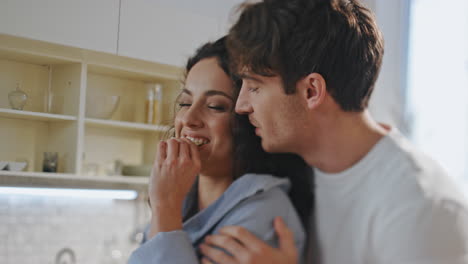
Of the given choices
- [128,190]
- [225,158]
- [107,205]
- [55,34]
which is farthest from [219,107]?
[107,205]

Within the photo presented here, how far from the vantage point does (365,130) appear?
1.15m

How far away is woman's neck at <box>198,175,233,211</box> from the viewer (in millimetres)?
1382

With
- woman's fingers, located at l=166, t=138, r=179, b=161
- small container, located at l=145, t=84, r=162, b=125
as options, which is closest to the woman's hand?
woman's fingers, located at l=166, t=138, r=179, b=161

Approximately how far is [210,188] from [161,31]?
1.82 meters

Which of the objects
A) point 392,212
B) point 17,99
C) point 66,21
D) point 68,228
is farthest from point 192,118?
point 68,228

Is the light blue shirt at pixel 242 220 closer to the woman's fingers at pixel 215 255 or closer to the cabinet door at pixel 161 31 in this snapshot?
the woman's fingers at pixel 215 255

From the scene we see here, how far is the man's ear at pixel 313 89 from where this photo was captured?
1.14 meters

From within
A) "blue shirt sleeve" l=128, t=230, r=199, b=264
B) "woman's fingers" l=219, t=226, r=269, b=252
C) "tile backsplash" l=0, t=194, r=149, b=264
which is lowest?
"tile backsplash" l=0, t=194, r=149, b=264

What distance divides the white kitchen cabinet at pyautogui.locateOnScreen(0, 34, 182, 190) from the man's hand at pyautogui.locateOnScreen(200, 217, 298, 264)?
1.91m

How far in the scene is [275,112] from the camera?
1145 millimetres

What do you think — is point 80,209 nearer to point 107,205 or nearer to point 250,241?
point 107,205

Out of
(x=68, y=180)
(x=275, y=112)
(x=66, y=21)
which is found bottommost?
(x=68, y=180)

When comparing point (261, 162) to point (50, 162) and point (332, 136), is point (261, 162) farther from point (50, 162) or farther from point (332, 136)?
point (50, 162)

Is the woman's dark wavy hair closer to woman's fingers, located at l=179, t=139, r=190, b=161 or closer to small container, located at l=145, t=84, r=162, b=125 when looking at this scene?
woman's fingers, located at l=179, t=139, r=190, b=161
